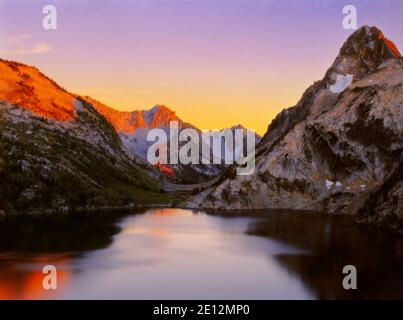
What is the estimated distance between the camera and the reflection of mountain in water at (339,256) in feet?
230

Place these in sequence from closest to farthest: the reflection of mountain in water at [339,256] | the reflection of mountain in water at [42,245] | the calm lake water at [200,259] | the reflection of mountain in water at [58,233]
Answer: the reflection of mountain in water at [339,256], the calm lake water at [200,259], the reflection of mountain in water at [42,245], the reflection of mountain in water at [58,233]

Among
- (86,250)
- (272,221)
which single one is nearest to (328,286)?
(86,250)

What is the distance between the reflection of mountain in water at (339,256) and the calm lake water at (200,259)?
0.44ft

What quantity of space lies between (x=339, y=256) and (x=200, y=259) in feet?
80.6

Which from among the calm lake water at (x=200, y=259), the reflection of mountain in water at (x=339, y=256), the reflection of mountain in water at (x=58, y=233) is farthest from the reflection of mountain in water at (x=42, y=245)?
the reflection of mountain in water at (x=339, y=256)

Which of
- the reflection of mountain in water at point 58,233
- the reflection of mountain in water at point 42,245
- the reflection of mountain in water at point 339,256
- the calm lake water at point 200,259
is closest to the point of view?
the reflection of mountain in water at point 339,256

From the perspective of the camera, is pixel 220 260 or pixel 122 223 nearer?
pixel 220 260

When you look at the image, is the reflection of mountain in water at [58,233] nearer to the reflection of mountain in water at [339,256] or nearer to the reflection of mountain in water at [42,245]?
the reflection of mountain in water at [42,245]

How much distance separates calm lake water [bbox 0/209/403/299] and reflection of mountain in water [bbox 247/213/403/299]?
5.3 inches

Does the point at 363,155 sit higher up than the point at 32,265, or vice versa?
the point at 363,155

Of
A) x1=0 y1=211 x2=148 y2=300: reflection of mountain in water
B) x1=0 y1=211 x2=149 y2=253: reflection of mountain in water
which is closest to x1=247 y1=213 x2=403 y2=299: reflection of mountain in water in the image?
x1=0 y1=211 x2=148 y2=300: reflection of mountain in water

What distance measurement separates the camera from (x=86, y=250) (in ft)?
Answer: 358

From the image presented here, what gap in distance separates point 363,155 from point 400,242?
9154 centimetres
